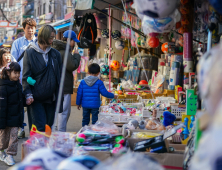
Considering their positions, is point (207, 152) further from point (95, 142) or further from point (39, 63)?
point (39, 63)

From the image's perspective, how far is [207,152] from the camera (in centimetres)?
126

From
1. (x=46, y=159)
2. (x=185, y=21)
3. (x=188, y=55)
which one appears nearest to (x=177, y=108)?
(x=188, y=55)

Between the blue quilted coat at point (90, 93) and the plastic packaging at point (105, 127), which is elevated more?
the blue quilted coat at point (90, 93)

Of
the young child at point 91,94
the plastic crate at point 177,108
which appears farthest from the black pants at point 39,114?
the plastic crate at point 177,108

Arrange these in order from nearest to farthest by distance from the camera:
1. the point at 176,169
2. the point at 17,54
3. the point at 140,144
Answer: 1. the point at 176,169
2. the point at 140,144
3. the point at 17,54

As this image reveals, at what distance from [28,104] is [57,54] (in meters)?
0.79

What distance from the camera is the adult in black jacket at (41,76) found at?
4.22 metres

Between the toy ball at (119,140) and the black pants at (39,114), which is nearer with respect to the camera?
the toy ball at (119,140)

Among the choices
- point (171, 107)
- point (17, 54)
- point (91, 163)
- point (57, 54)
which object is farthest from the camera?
point (17, 54)

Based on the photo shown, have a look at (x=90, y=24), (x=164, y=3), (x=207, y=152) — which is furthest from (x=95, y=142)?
(x=90, y=24)

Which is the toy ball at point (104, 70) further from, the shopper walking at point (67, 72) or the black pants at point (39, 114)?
the black pants at point (39, 114)

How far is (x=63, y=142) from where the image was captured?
2674 millimetres

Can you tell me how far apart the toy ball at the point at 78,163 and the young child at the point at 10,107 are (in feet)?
9.81

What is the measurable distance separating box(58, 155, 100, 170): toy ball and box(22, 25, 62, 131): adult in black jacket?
8.94 ft
